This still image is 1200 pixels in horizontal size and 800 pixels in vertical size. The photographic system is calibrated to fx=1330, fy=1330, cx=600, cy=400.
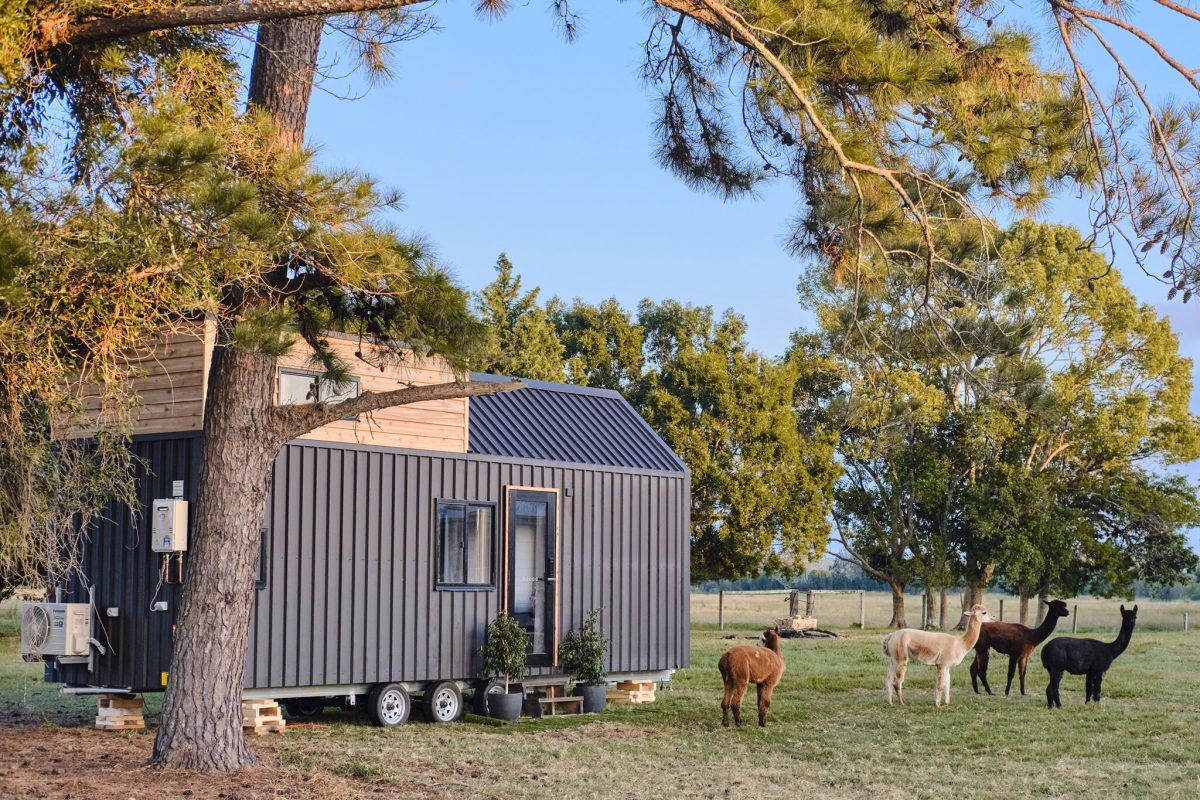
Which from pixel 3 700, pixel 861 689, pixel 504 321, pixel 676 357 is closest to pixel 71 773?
pixel 3 700

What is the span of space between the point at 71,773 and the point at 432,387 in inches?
129

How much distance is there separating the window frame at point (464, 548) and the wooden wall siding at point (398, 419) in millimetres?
504

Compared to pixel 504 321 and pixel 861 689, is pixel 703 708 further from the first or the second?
pixel 504 321

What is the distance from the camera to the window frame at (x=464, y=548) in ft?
40.1

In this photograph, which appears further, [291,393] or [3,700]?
[3,700]

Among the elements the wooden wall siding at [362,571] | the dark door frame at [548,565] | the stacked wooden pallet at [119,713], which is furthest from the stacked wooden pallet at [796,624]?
the stacked wooden pallet at [119,713]

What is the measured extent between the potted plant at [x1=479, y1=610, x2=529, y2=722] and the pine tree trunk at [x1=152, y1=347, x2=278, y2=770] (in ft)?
13.0

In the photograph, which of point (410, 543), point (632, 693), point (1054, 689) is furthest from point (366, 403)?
point (1054, 689)

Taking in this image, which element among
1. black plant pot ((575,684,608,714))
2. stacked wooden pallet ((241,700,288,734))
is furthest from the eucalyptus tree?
stacked wooden pallet ((241,700,288,734))

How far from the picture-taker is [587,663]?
12992mm

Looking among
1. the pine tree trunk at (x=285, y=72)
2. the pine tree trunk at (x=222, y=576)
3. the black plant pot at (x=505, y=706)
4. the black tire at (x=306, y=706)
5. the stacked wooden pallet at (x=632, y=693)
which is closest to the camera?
the pine tree trunk at (x=222, y=576)

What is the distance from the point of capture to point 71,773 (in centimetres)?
827

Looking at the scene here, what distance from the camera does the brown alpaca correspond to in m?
11.5

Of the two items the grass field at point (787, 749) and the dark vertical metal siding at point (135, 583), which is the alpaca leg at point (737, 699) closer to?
the grass field at point (787, 749)
